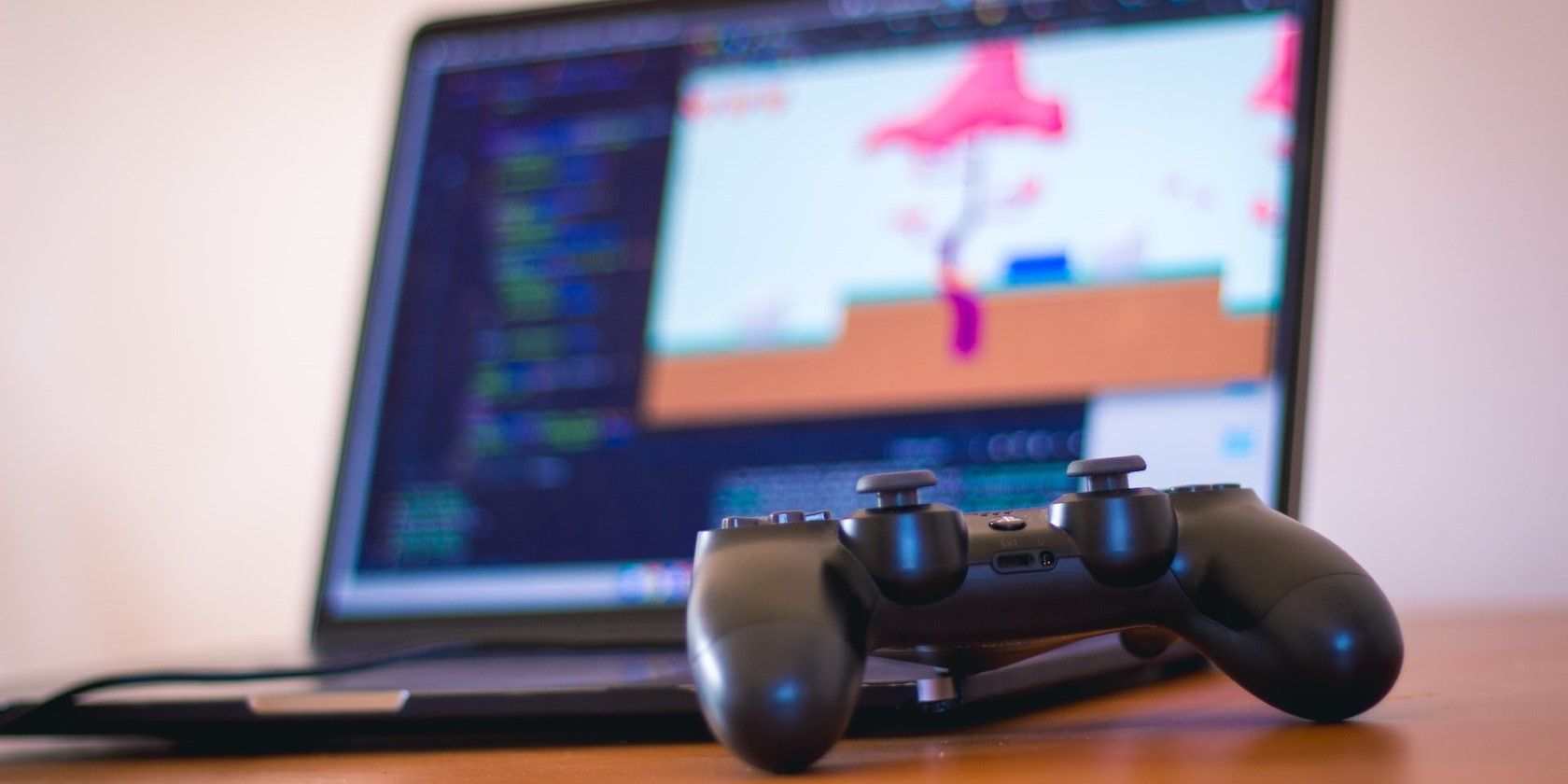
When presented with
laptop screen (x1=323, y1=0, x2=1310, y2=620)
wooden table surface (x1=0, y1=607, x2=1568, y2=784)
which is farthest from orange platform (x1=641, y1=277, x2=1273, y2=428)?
wooden table surface (x1=0, y1=607, x2=1568, y2=784)

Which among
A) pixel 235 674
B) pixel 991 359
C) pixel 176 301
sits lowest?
pixel 235 674

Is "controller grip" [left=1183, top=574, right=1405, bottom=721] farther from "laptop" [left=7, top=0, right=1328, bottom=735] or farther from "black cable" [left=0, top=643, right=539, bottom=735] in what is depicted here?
"black cable" [left=0, top=643, right=539, bottom=735]

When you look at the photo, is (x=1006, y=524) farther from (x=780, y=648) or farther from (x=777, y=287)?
(x=777, y=287)

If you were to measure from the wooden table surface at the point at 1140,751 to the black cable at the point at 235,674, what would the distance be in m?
0.02

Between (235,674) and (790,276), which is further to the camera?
(790,276)

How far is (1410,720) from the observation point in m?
0.32

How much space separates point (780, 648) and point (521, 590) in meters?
0.35

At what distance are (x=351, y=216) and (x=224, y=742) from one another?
3.50 feet

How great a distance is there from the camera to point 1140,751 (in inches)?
12.1

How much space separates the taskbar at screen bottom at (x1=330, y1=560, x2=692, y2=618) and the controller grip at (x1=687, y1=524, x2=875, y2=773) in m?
0.27

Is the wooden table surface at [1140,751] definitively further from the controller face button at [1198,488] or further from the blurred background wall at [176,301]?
the blurred background wall at [176,301]

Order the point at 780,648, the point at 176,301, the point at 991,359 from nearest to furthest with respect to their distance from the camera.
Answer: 1. the point at 780,648
2. the point at 991,359
3. the point at 176,301

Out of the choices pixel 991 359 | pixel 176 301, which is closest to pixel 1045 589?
pixel 991 359

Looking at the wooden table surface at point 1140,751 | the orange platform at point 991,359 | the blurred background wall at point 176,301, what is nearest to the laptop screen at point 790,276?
the orange platform at point 991,359
